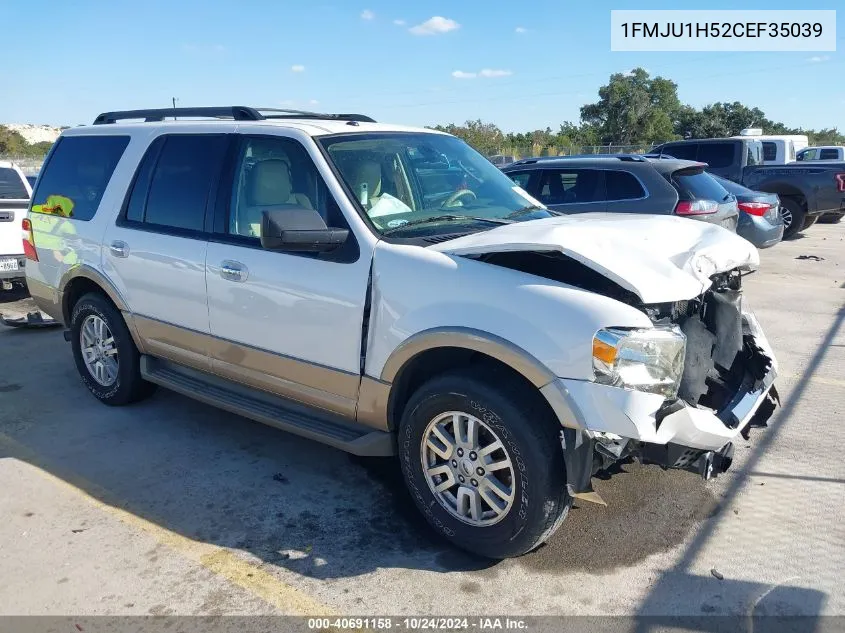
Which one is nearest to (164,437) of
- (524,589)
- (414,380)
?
(414,380)

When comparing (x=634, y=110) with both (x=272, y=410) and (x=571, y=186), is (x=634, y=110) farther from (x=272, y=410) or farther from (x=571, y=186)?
(x=272, y=410)

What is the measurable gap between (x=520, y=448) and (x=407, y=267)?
1015 mm

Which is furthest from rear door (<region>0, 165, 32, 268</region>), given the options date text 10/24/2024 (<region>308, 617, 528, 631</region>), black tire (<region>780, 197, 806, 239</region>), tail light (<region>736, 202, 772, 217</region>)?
black tire (<region>780, 197, 806, 239</region>)

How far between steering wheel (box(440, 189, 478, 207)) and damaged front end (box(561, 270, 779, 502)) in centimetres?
150

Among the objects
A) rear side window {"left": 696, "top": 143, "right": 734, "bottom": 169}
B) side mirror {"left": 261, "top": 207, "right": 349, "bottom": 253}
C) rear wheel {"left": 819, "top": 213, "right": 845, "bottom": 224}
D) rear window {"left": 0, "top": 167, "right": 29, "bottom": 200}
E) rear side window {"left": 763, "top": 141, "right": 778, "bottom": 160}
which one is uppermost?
rear side window {"left": 763, "top": 141, "right": 778, "bottom": 160}

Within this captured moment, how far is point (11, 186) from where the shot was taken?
9.41 metres

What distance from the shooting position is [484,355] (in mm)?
3359

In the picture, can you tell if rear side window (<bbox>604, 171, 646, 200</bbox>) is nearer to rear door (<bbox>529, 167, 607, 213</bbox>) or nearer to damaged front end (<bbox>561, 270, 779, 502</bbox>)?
rear door (<bbox>529, 167, 607, 213</bbox>)

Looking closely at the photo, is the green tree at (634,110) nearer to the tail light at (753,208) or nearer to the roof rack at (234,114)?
the tail light at (753,208)

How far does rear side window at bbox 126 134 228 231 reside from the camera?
4434 millimetres

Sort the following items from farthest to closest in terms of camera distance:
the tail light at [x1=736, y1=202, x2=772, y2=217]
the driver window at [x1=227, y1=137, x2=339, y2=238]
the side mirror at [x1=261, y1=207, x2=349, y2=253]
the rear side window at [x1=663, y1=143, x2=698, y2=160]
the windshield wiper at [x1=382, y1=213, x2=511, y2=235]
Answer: the rear side window at [x1=663, y1=143, x2=698, y2=160] < the tail light at [x1=736, y1=202, x2=772, y2=217] < the driver window at [x1=227, y1=137, x2=339, y2=238] < the windshield wiper at [x1=382, y1=213, x2=511, y2=235] < the side mirror at [x1=261, y1=207, x2=349, y2=253]

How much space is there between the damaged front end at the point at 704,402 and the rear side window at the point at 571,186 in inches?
185

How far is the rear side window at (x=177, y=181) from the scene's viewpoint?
443cm

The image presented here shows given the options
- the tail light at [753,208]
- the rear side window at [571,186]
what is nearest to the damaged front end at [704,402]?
the rear side window at [571,186]
